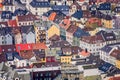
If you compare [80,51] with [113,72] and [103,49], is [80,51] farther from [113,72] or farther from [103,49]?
[113,72]

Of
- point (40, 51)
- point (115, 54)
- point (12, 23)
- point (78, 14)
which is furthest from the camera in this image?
point (78, 14)

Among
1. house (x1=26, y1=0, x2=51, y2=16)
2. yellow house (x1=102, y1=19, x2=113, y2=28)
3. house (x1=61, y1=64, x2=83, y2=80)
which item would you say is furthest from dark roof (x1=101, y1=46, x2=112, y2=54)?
house (x1=26, y1=0, x2=51, y2=16)

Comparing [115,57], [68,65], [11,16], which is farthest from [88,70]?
[11,16]

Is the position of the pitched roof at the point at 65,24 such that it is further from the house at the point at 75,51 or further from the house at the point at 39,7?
the house at the point at 75,51

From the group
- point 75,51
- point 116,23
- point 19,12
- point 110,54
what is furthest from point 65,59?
point 19,12

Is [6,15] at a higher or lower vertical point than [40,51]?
higher

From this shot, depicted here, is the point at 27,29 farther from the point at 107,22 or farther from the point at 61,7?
the point at 61,7

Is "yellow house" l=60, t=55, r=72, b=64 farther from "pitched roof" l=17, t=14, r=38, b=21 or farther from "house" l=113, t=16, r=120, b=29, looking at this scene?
"house" l=113, t=16, r=120, b=29
